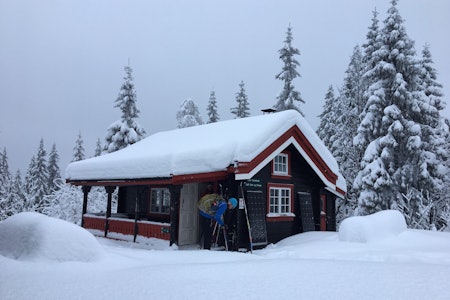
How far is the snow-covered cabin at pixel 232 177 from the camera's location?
39.4 feet

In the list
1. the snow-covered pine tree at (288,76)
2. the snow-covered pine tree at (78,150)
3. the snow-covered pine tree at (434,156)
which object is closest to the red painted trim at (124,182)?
the snow-covered pine tree at (434,156)

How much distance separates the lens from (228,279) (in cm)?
518

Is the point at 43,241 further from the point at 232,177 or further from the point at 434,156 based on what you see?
the point at 434,156

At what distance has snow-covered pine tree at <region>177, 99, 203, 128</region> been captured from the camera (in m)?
36.6

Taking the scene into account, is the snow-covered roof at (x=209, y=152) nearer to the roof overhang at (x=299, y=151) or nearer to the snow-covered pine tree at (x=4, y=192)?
the roof overhang at (x=299, y=151)

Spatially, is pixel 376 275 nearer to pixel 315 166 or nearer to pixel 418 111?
pixel 315 166

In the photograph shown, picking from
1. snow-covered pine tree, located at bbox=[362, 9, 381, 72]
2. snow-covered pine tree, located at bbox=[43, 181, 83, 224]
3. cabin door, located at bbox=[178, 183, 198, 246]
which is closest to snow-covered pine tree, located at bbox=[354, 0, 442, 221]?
Answer: snow-covered pine tree, located at bbox=[362, 9, 381, 72]

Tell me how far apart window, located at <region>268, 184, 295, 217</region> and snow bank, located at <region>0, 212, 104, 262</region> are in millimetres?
8672

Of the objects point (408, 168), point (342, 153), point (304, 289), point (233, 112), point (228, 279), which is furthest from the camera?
point (233, 112)

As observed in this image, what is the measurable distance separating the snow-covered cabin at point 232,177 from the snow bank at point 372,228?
9.45ft

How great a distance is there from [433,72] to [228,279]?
26133 millimetres

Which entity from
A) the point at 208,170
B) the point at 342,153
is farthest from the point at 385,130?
the point at 208,170

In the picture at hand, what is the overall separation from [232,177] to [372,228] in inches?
185

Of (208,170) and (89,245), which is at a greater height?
(208,170)
